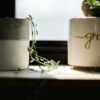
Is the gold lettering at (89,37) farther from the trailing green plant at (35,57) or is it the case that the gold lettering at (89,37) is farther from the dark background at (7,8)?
the dark background at (7,8)

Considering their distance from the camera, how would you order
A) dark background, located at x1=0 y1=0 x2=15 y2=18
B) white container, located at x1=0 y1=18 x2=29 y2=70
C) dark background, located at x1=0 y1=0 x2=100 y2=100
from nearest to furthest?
dark background, located at x1=0 y1=0 x2=100 y2=100 → white container, located at x1=0 y1=18 x2=29 y2=70 → dark background, located at x1=0 y1=0 x2=15 y2=18

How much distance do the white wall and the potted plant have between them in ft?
0.63

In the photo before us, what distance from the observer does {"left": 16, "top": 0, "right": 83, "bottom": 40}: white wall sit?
A: 1.17 metres

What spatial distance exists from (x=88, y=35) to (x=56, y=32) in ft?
0.98

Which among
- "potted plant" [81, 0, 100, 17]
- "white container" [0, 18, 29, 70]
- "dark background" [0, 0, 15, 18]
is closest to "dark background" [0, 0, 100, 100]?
"white container" [0, 18, 29, 70]

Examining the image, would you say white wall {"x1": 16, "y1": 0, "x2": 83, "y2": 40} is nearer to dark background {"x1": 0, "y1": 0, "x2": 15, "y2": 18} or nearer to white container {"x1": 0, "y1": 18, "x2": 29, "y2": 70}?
dark background {"x1": 0, "y1": 0, "x2": 15, "y2": 18}

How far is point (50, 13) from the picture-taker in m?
1.18

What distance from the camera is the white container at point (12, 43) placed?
0.88m

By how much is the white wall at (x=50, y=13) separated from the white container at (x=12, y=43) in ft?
0.94
